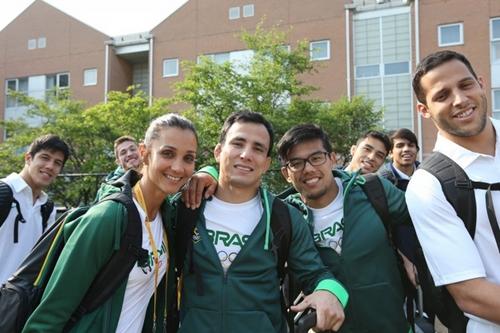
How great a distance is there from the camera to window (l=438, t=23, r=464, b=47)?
20.4 metres

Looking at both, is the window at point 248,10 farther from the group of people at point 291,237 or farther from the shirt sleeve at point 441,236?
the shirt sleeve at point 441,236

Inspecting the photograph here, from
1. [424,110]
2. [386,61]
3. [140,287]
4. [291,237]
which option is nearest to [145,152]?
[140,287]

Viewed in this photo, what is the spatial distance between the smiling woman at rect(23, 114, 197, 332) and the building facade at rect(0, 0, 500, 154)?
16714 mm

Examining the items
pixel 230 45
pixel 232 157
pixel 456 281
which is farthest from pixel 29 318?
pixel 230 45

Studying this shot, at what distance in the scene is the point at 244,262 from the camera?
93.0 inches

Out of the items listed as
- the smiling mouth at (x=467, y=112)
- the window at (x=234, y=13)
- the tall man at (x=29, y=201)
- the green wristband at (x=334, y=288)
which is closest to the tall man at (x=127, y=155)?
the tall man at (x=29, y=201)

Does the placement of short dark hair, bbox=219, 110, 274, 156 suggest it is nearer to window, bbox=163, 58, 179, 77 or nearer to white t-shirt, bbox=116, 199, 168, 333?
white t-shirt, bbox=116, 199, 168, 333

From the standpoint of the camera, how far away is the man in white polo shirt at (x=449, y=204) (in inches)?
72.2

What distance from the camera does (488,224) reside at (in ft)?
6.13

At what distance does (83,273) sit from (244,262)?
83 centimetres

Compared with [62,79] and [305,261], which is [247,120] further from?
[62,79]

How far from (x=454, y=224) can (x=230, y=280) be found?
116 cm

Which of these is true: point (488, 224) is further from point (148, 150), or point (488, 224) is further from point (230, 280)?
point (148, 150)

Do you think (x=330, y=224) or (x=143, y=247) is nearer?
(x=143, y=247)
